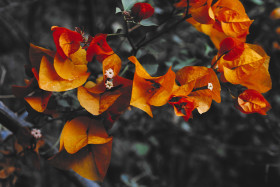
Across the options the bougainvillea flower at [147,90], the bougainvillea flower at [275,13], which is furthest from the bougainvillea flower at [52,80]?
the bougainvillea flower at [275,13]

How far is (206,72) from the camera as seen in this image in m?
0.55

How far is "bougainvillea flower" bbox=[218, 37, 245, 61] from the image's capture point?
56 cm

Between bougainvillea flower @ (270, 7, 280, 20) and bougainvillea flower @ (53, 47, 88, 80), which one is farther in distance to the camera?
bougainvillea flower @ (270, 7, 280, 20)

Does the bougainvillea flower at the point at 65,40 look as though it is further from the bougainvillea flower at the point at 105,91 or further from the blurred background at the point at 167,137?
the blurred background at the point at 167,137

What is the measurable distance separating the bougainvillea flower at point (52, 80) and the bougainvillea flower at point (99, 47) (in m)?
0.07

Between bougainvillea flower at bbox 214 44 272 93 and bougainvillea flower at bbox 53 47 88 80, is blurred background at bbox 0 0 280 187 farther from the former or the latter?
bougainvillea flower at bbox 53 47 88 80

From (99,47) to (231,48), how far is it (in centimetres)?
30

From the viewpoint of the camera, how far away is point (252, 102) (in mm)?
572

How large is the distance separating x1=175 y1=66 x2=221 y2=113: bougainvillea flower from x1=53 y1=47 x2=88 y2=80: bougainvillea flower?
9.0 inches

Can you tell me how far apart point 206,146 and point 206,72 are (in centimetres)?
138

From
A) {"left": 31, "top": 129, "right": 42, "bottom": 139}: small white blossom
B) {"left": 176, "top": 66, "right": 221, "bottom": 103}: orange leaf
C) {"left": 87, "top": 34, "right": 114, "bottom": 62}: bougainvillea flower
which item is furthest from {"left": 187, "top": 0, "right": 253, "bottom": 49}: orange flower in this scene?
{"left": 31, "top": 129, "right": 42, "bottom": 139}: small white blossom

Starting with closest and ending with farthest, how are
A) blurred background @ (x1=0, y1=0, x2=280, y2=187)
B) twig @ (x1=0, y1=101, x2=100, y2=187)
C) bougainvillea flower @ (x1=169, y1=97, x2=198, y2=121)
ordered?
bougainvillea flower @ (x1=169, y1=97, x2=198, y2=121)
twig @ (x1=0, y1=101, x2=100, y2=187)
blurred background @ (x1=0, y1=0, x2=280, y2=187)

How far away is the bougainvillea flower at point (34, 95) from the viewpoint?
1.88 feet

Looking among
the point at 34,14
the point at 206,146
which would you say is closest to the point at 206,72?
the point at 206,146
